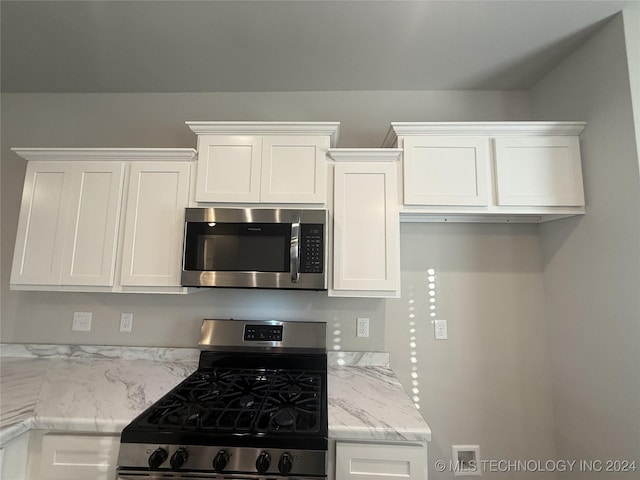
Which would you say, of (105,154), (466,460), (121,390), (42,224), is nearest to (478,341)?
(466,460)

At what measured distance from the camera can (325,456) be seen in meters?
1.07

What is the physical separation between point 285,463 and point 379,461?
0.38 meters

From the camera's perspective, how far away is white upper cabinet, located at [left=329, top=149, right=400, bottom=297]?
1576 mm

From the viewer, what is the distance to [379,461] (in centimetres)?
115

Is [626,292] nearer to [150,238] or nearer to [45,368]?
[150,238]

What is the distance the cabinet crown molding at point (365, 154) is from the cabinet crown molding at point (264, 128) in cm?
14

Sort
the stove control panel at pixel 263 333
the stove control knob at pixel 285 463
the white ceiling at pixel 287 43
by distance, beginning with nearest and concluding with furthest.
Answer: the stove control knob at pixel 285 463, the white ceiling at pixel 287 43, the stove control panel at pixel 263 333

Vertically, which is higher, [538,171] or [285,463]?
[538,171]

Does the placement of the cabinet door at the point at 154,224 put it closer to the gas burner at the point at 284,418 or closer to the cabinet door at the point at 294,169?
the cabinet door at the point at 294,169

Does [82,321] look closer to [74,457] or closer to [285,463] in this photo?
[74,457]

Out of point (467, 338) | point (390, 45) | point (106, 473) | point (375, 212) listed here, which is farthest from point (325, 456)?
point (390, 45)

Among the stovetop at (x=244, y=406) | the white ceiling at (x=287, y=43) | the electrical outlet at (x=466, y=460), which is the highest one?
the white ceiling at (x=287, y=43)

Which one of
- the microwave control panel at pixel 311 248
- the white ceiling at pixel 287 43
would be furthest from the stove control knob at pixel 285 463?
the white ceiling at pixel 287 43

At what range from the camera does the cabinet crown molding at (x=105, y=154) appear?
168cm
